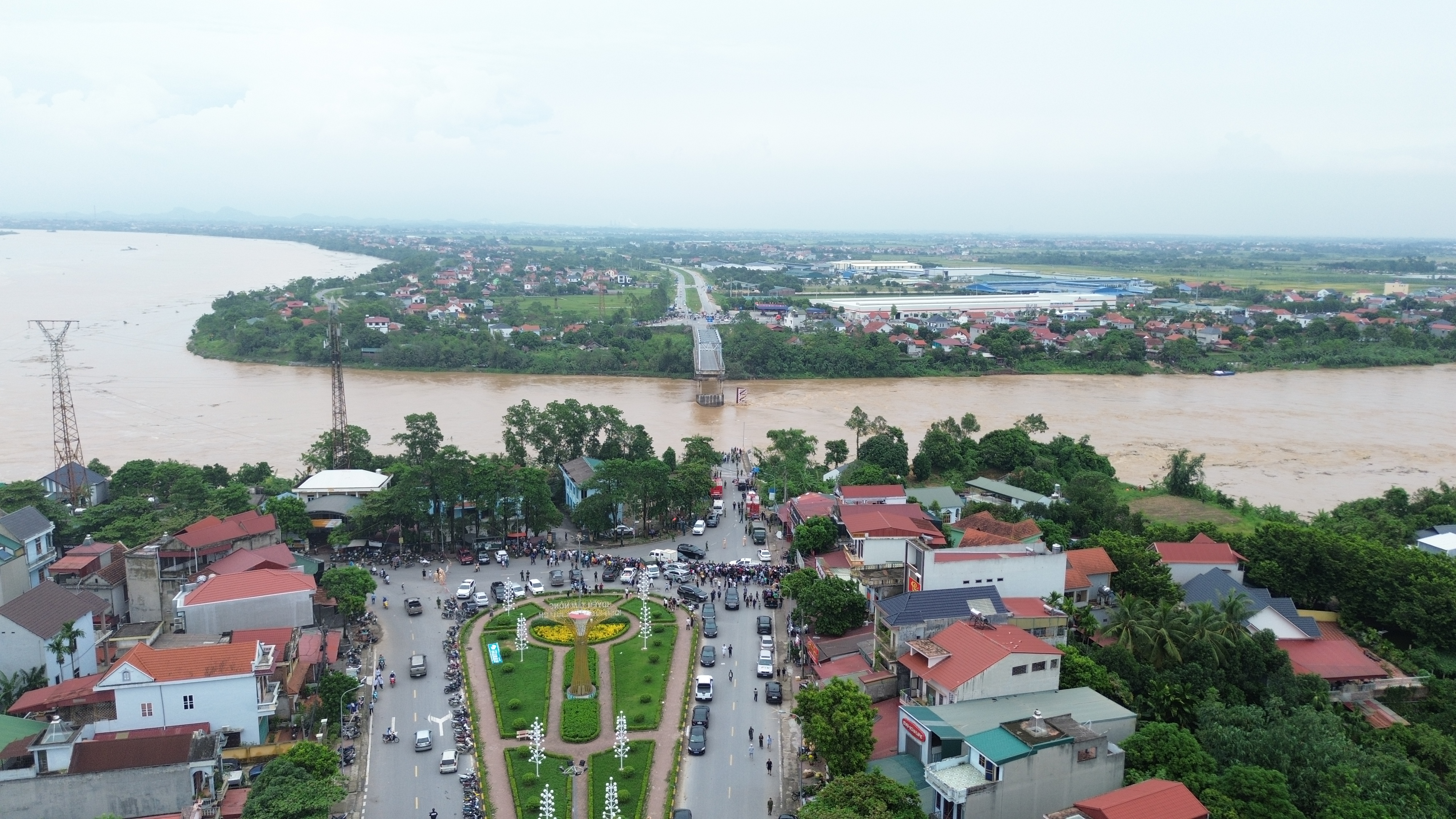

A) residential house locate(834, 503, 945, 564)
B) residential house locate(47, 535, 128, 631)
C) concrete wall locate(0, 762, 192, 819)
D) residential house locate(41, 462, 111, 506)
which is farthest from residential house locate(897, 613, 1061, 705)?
residential house locate(41, 462, 111, 506)

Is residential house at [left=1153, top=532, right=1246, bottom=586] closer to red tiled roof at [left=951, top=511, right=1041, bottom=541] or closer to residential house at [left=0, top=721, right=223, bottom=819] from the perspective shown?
red tiled roof at [left=951, top=511, right=1041, bottom=541]

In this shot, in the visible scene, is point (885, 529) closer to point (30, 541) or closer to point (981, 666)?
point (981, 666)

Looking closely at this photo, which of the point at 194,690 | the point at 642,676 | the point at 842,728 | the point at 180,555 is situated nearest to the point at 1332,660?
the point at 842,728

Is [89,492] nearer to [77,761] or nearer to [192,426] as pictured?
[192,426]

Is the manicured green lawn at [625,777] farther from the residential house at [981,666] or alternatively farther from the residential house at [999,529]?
the residential house at [999,529]

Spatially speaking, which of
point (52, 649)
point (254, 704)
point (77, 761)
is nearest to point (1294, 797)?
point (254, 704)

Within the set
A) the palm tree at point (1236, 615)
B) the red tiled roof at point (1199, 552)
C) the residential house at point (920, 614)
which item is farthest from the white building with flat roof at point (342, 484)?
the palm tree at point (1236, 615)
